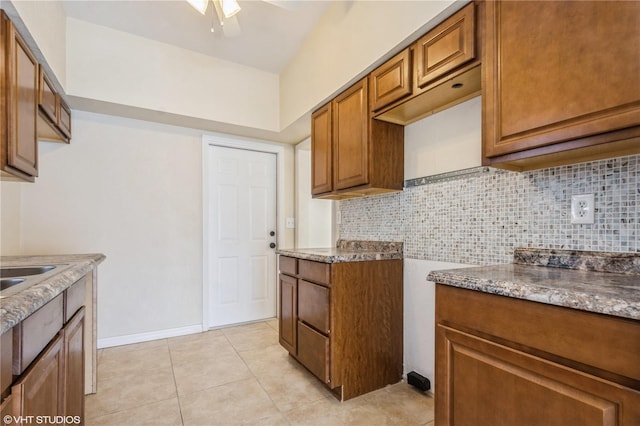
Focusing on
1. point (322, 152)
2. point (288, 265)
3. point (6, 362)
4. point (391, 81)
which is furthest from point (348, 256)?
point (6, 362)

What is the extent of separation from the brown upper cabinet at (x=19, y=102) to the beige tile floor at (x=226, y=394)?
1473 mm

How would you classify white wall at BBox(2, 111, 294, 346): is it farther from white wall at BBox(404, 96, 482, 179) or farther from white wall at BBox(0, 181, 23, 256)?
white wall at BBox(404, 96, 482, 179)

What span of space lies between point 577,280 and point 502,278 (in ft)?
0.77

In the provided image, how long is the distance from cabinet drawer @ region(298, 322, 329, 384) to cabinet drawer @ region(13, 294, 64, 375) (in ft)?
4.44

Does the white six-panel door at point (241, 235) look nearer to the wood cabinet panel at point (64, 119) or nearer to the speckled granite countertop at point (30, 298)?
the wood cabinet panel at point (64, 119)

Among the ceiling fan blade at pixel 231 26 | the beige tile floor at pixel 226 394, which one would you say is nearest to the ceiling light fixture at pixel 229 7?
the ceiling fan blade at pixel 231 26

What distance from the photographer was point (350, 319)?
76.8 inches

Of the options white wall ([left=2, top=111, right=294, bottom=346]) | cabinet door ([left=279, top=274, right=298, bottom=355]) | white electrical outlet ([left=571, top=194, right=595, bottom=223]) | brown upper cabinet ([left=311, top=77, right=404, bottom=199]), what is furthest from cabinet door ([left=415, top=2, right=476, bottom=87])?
white wall ([left=2, top=111, right=294, bottom=346])

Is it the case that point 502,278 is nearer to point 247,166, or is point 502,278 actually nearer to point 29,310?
point 29,310

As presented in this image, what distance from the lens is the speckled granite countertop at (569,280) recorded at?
781 mm

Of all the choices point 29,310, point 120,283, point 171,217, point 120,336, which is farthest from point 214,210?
point 29,310

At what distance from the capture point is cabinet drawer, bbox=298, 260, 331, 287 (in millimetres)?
1926

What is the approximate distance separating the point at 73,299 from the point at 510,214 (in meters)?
2.10

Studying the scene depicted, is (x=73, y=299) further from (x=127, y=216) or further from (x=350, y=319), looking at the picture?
(x=127, y=216)
